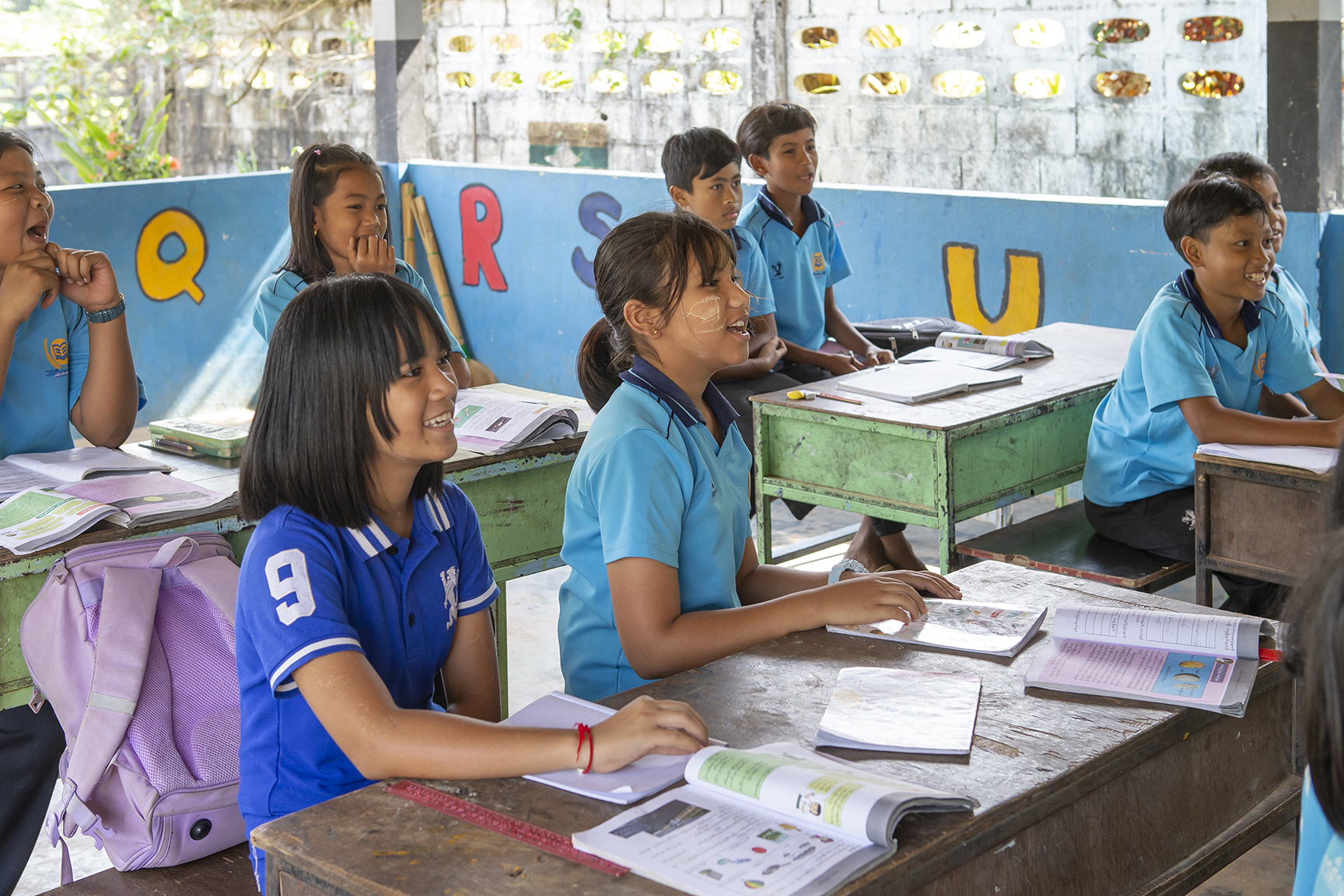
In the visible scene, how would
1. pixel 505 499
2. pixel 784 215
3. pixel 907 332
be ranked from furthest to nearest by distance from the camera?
1. pixel 907 332
2. pixel 784 215
3. pixel 505 499

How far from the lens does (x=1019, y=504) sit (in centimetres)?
530

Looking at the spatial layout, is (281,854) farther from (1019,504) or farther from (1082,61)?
(1082,61)

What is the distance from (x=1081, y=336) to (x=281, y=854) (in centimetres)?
352

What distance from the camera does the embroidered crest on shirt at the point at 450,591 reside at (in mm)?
1780

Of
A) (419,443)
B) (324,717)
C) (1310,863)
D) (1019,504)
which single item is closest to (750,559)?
(419,443)

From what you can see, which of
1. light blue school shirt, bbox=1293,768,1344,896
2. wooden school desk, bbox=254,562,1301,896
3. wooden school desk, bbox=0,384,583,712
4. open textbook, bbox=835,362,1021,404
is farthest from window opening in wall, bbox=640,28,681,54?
light blue school shirt, bbox=1293,768,1344,896

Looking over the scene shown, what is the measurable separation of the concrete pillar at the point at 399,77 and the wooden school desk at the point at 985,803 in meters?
6.03

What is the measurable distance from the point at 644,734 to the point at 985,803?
36 cm

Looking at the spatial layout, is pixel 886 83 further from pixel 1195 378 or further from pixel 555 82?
pixel 1195 378

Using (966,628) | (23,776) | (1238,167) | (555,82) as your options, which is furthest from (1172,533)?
(555,82)

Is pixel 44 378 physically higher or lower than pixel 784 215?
lower

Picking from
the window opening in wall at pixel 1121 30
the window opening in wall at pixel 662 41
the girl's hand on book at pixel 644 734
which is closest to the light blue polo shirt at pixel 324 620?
the girl's hand on book at pixel 644 734

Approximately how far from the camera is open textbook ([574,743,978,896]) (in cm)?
122

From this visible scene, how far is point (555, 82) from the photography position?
27.2ft
